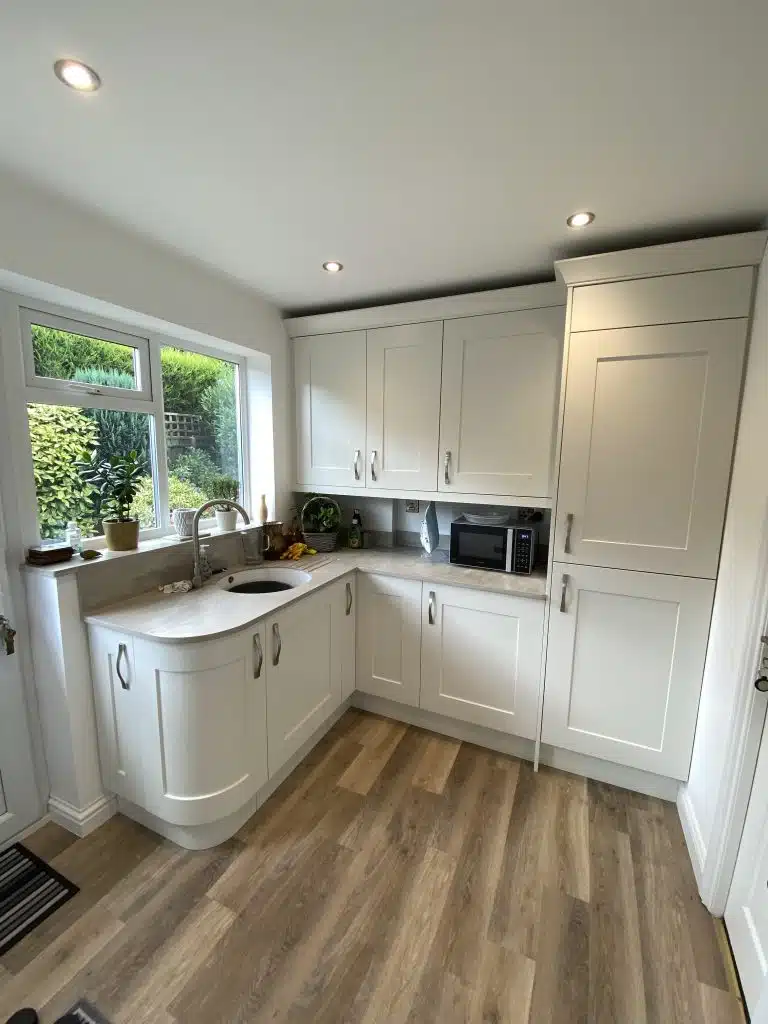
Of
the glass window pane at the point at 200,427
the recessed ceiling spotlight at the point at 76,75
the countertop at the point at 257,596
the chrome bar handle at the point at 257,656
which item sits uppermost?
the recessed ceiling spotlight at the point at 76,75

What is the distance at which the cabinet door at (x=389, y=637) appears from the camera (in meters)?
2.22

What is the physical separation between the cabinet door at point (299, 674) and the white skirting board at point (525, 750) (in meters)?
0.38

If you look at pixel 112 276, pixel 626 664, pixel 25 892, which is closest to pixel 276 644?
pixel 25 892

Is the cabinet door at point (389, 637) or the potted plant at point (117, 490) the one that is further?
the cabinet door at point (389, 637)

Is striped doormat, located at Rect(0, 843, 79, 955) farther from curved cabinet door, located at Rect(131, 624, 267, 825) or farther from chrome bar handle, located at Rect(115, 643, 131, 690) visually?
chrome bar handle, located at Rect(115, 643, 131, 690)

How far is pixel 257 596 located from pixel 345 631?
2.00 ft

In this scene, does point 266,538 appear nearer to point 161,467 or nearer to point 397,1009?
point 161,467

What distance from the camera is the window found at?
1.65 m

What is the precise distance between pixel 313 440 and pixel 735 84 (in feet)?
7.01

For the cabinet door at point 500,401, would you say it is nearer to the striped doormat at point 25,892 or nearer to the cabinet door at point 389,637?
the cabinet door at point 389,637

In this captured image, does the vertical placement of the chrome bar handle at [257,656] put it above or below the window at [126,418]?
below

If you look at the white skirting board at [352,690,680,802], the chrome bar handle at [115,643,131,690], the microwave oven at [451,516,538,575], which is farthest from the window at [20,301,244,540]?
the white skirting board at [352,690,680,802]

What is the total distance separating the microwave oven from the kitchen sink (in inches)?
32.4

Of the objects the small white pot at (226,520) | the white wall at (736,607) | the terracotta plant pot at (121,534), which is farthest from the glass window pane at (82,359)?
the white wall at (736,607)
